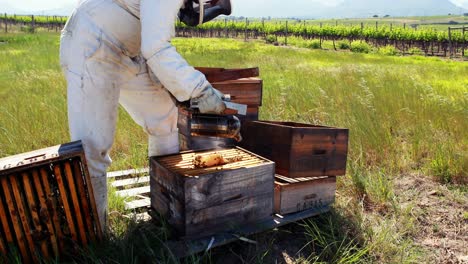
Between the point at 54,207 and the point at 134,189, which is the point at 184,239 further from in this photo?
the point at 134,189

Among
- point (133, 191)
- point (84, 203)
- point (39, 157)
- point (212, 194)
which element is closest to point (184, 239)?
point (212, 194)

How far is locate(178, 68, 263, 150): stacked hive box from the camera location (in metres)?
3.55

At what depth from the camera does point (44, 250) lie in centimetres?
243

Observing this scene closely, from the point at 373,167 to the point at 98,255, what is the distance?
3.02m

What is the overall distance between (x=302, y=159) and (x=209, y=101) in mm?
996

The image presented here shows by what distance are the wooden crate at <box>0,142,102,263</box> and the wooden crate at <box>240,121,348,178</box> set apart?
54.9 inches

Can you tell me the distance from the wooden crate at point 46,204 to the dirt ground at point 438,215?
2.42 metres

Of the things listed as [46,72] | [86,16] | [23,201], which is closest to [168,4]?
[86,16]

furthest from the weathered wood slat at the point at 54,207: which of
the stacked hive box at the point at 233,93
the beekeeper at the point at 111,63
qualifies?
the stacked hive box at the point at 233,93

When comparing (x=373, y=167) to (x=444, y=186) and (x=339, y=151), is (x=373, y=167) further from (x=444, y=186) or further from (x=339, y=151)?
(x=339, y=151)

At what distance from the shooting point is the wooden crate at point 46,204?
7.50ft

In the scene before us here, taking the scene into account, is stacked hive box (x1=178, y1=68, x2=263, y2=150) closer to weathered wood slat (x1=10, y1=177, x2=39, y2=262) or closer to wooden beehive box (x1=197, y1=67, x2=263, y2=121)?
wooden beehive box (x1=197, y1=67, x2=263, y2=121)

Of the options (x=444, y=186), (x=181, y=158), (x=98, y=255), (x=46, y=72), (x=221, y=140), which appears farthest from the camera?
(x=46, y=72)

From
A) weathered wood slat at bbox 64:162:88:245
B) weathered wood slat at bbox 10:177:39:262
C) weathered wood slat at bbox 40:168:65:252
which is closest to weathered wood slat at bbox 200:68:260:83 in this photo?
weathered wood slat at bbox 64:162:88:245
